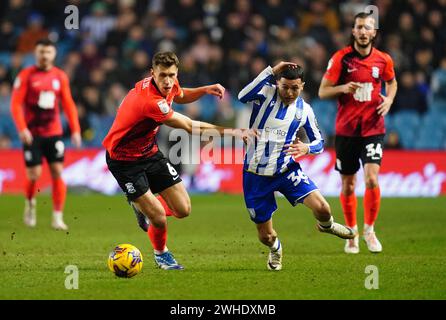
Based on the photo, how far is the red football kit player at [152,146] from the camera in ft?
28.7

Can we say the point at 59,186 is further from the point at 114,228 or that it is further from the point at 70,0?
the point at 70,0

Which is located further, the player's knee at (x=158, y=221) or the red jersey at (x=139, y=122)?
the player's knee at (x=158, y=221)

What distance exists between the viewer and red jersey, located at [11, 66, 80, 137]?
1345cm

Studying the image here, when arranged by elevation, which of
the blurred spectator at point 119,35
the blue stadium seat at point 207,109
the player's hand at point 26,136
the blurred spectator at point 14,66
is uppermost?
the blurred spectator at point 119,35

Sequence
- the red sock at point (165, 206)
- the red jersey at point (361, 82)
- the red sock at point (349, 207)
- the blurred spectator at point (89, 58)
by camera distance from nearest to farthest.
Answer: the red sock at point (165, 206), the red jersey at point (361, 82), the red sock at point (349, 207), the blurred spectator at point (89, 58)

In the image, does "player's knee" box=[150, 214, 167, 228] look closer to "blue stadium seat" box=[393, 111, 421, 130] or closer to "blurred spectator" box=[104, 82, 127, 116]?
"blurred spectator" box=[104, 82, 127, 116]

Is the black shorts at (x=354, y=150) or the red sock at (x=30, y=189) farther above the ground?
the black shorts at (x=354, y=150)

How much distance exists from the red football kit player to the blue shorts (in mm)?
704

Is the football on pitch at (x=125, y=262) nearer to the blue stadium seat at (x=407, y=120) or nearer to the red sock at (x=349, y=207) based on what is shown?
the red sock at (x=349, y=207)

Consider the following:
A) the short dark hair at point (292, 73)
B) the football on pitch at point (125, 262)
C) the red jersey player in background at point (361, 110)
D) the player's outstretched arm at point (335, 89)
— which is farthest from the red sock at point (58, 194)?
the short dark hair at point (292, 73)

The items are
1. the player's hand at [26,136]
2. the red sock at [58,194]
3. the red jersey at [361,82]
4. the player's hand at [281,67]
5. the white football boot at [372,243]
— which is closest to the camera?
the player's hand at [281,67]

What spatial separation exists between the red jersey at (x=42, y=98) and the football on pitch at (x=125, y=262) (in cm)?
507

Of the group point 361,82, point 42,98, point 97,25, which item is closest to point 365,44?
point 361,82

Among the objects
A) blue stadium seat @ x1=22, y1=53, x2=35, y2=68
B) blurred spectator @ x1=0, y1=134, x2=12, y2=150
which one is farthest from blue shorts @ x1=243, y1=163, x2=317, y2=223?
blue stadium seat @ x1=22, y1=53, x2=35, y2=68
